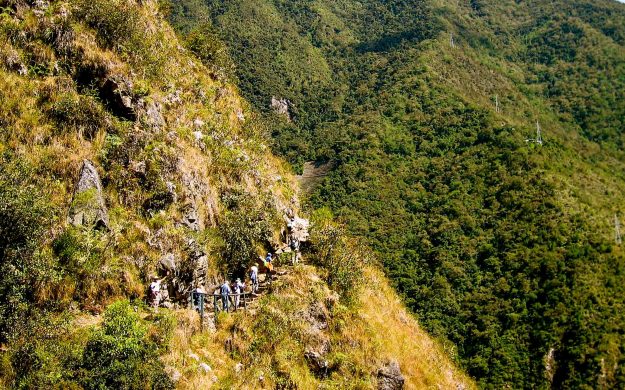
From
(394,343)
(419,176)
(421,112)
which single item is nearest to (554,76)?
(421,112)

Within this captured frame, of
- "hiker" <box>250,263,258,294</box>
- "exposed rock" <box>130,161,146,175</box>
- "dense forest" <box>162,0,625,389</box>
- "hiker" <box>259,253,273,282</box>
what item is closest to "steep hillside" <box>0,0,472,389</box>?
"exposed rock" <box>130,161,146,175</box>

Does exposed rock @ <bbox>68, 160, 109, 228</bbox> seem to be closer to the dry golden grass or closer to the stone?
the stone

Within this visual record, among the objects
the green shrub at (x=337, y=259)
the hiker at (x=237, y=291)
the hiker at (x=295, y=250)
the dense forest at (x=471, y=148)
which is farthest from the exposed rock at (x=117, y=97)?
the dense forest at (x=471, y=148)

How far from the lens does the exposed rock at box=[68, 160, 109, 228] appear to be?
1720cm

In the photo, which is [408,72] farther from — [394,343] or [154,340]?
[154,340]

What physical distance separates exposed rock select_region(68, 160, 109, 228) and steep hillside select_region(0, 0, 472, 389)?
50 millimetres

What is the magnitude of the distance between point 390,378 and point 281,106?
290 feet

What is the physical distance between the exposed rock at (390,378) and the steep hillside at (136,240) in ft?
0.24

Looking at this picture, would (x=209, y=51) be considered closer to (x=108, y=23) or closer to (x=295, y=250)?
(x=108, y=23)

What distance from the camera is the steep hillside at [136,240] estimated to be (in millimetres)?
14711

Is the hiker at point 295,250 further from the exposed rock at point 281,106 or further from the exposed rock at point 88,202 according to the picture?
the exposed rock at point 281,106

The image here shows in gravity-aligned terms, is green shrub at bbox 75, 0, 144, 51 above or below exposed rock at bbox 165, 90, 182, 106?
above

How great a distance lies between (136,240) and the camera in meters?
18.3

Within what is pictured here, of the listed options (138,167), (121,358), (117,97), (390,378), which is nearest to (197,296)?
(121,358)
